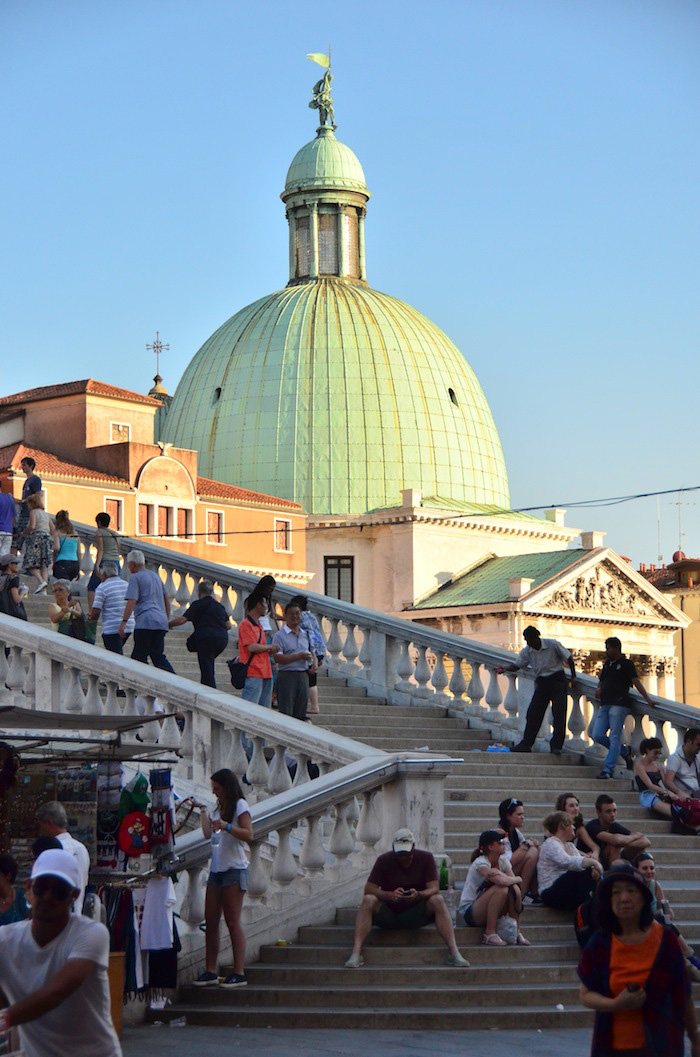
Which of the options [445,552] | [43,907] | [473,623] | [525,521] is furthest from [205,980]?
[525,521]

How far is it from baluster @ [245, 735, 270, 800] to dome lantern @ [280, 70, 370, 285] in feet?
212

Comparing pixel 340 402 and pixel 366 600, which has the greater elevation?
pixel 340 402

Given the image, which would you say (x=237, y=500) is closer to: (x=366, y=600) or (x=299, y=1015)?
(x=366, y=600)

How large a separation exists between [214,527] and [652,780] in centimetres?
4096

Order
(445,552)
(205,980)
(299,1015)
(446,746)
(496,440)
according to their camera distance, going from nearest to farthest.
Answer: (299,1015)
(205,980)
(446,746)
(445,552)
(496,440)

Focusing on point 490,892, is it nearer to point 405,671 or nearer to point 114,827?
point 114,827

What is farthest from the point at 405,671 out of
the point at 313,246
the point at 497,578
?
the point at 313,246

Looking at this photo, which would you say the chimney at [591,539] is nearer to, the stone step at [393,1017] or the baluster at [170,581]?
the baluster at [170,581]

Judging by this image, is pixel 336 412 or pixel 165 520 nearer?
pixel 165 520

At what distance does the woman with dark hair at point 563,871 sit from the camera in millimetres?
10953

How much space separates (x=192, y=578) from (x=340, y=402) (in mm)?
49011

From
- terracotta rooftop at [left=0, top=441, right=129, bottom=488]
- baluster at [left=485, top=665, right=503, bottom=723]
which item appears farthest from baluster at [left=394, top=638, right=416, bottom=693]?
terracotta rooftop at [left=0, top=441, right=129, bottom=488]

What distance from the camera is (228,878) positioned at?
1010 cm

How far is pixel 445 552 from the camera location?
217ft
